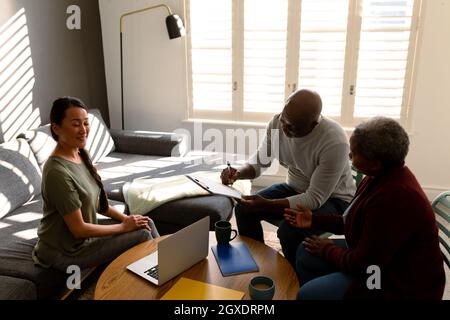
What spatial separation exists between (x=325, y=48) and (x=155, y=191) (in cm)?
175

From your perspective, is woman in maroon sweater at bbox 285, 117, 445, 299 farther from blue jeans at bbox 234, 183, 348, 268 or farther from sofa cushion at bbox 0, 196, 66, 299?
sofa cushion at bbox 0, 196, 66, 299

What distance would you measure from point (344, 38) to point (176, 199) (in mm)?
1823

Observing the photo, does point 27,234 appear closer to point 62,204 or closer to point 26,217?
point 26,217

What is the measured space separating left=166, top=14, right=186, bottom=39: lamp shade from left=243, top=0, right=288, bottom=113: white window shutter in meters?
0.52

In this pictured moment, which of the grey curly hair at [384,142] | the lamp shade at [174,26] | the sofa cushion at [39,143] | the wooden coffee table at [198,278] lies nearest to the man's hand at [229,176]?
the wooden coffee table at [198,278]

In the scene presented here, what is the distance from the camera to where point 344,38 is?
301 cm

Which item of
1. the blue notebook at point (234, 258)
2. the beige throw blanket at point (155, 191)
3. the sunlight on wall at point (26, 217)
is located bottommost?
the sunlight on wall at point (26, 217)

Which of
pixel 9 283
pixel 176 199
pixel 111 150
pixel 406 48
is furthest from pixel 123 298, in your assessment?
pixel 406 48

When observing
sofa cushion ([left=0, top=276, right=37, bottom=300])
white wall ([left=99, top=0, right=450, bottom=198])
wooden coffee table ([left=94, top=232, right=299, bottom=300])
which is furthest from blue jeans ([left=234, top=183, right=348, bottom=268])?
white wall ([left=99, top=0, right=450, bottom=198])

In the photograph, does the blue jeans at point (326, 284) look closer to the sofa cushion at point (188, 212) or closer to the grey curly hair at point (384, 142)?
the grey curly hair at point (384, 142)

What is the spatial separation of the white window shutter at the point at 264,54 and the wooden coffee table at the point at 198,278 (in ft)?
6.29

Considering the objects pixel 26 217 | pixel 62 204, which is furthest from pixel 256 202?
pixel 26 217

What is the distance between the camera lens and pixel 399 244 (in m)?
1.21

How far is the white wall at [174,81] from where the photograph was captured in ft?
9.54
